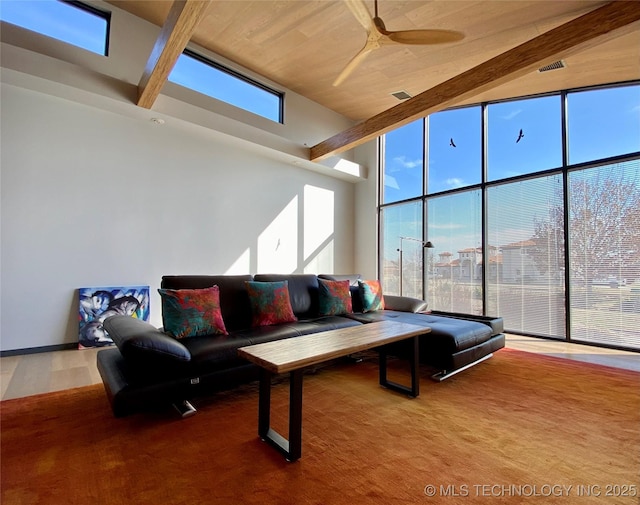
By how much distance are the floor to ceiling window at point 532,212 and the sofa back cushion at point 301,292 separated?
9.34 feet

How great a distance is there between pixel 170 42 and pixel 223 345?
2711 mm

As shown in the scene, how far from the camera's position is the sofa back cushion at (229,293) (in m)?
3.05

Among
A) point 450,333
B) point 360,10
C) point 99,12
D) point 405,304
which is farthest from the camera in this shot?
point 405,304

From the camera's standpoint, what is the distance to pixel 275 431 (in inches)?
80.3

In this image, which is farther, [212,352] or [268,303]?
[268,303]

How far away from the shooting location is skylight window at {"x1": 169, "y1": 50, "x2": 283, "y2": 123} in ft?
14.5

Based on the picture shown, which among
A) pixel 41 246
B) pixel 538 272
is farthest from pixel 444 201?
pixel 41 246

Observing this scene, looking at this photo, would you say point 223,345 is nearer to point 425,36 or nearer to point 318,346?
point 318,346

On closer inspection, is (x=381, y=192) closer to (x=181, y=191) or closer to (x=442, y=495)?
(x=181, y=191)

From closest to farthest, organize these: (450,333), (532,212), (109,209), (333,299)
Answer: (450,333)
(333,299)
(109,209)
(532,212)

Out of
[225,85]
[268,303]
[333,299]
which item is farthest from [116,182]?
[333,299]

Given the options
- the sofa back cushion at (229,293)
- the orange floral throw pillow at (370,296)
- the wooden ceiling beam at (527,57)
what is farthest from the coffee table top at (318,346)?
the wooden ceiling beam at (527,57)

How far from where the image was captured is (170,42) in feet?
9.27

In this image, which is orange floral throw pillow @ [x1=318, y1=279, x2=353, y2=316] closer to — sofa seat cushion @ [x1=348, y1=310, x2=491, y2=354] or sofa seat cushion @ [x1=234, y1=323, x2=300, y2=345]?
sofa seat cushion @ [x1=348, y1=310, x2=491, y2=354]
